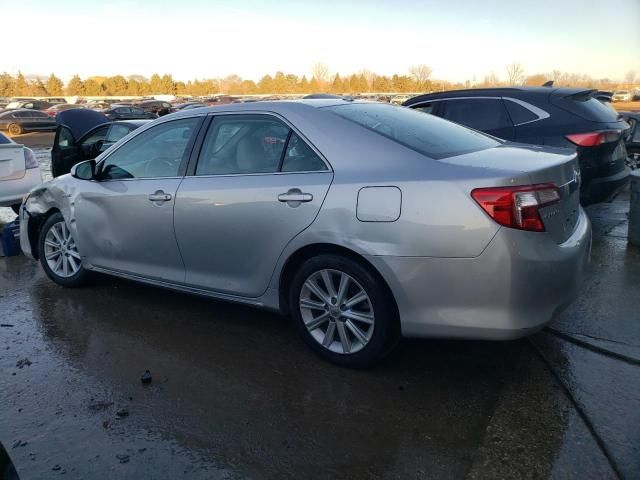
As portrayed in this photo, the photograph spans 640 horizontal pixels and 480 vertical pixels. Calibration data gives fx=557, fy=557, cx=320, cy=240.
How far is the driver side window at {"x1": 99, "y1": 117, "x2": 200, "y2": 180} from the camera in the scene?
4.19 metres

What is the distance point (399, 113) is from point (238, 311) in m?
1.98

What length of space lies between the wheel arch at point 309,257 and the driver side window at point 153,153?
1217mm

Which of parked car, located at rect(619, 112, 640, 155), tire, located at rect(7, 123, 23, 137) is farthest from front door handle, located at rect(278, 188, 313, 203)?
tire, located at rect(7, 123, 23, 137)

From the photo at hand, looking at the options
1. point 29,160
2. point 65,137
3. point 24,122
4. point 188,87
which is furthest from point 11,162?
point 188,87

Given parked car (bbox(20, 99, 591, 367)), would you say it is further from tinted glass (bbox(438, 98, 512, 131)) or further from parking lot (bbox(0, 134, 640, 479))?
tinted glass (bbox(438, 98, 512, 131))

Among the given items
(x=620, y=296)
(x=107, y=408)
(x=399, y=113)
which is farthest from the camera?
(x=620, y=296)

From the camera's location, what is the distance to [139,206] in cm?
423

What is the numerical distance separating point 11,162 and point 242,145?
17.0ft

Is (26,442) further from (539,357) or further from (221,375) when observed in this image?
(539,357)

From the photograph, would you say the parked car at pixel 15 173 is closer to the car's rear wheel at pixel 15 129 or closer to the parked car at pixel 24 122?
the car's rear wheel at pixel 15 129

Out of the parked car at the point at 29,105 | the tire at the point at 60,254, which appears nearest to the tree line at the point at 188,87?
the parked car at the point at 29,105

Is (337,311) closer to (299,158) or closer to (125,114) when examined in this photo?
(299,158)

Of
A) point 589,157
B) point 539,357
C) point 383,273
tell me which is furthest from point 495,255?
point 589,157

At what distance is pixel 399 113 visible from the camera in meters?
4.02
